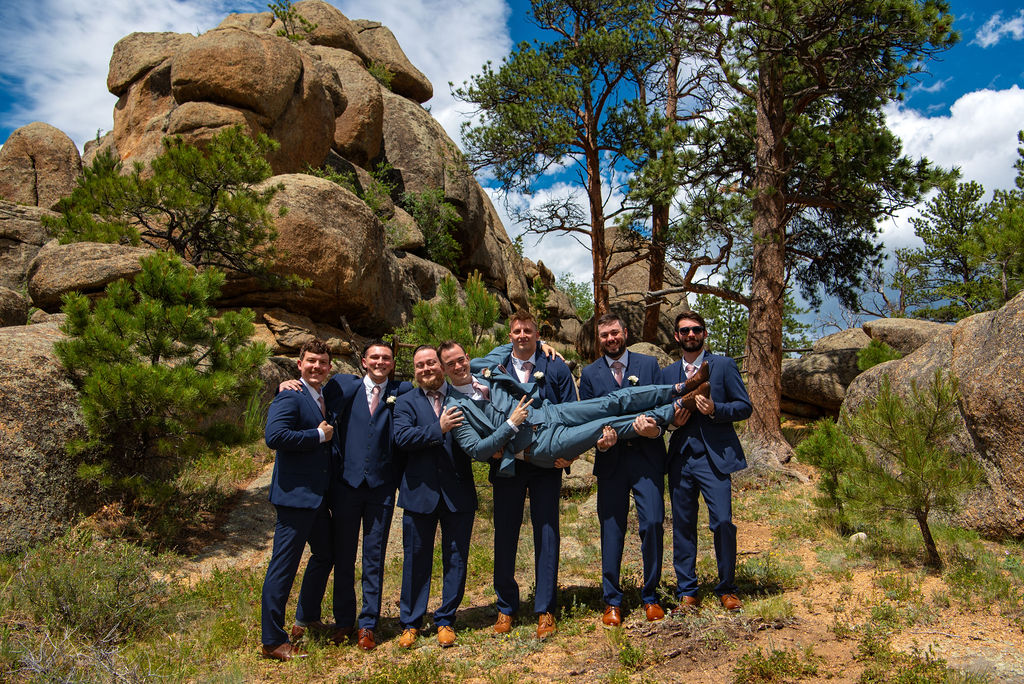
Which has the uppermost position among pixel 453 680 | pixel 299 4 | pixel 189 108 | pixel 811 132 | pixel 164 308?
pixel 299 4

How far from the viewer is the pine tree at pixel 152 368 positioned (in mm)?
6582

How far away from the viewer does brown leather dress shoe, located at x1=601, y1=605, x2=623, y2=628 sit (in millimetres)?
4703

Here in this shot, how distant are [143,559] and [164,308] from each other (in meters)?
2.55

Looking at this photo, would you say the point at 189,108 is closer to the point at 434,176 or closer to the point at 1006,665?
the point at 434,176

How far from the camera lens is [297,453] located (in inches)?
185

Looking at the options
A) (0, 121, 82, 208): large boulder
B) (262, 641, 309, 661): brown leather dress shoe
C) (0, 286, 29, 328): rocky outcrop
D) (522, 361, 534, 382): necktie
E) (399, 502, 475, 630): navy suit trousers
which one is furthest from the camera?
(0, 121, 82, 208): large boulder

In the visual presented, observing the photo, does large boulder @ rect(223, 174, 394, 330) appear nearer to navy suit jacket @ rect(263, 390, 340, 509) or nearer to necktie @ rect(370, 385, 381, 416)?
necktie @ rect(370, 385, 381, 416)

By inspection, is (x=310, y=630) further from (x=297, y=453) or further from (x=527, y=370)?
(x=527, y=370)

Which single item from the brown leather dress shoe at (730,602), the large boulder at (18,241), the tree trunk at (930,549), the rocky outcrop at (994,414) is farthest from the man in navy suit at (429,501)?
the large boulder at (18,241)

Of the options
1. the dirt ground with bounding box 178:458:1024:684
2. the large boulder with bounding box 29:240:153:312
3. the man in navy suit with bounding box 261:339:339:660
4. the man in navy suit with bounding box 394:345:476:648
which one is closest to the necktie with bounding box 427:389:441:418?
the man in navy suit with bounding box 394:345:476:648

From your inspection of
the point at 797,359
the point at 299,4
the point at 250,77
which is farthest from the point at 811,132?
the point at 299,4

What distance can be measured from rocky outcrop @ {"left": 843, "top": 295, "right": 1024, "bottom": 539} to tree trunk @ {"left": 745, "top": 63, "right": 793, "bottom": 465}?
5.39 metres

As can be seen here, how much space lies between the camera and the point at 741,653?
406 cm

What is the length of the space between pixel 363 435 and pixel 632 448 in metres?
2.00
